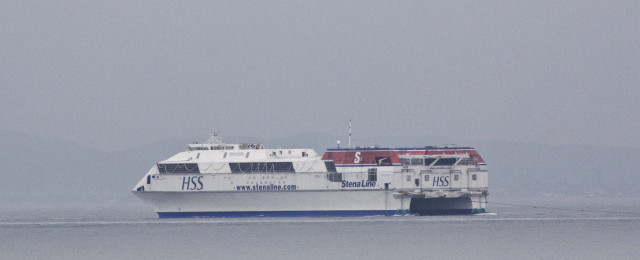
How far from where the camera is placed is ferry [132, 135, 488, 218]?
261 ft

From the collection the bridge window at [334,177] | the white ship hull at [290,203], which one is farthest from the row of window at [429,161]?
the bridge window at [334,177]

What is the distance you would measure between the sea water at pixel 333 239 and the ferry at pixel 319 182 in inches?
49.3

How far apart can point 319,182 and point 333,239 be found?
17.5 m

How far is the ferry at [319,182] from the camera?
79500 millimetres

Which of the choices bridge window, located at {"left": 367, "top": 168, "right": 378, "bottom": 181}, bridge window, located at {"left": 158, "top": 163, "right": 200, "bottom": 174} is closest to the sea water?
bridge window, located at {"left": 367, "top": 168, "right": 378, "bottom": 181}

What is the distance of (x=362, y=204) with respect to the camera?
79.4 meters

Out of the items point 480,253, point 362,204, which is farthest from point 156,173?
point 480,253

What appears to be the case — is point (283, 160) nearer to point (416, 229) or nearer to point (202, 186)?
point (202, 186)

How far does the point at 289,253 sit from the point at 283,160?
2632cm

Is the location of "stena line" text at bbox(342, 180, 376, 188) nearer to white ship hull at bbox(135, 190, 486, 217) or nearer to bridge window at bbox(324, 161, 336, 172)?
white ship hull at bbox(135, 190, 486, 217)

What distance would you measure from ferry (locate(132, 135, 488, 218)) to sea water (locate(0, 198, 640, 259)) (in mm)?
1251

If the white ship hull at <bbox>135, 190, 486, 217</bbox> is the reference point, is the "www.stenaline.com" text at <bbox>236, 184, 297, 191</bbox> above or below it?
above

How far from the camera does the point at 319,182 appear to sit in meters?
79.8

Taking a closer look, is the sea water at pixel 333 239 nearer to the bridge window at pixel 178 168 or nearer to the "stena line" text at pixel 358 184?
the "stena line" text at pixel 358 184
